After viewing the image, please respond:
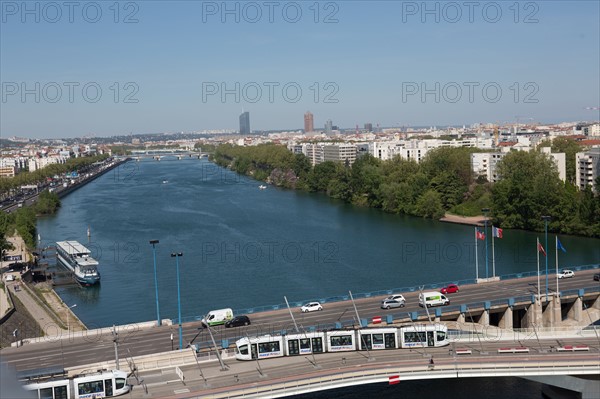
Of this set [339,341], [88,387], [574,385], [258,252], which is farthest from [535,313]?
[258,252]

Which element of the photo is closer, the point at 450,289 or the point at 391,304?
the point at 391,304

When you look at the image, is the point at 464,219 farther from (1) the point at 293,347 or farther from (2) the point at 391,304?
(1) the point at 293,347

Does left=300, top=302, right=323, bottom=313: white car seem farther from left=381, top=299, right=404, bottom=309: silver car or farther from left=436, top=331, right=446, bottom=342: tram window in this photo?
left=436, top=331, right=446, bottom=342: tram window

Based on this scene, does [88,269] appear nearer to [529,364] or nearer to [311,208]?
[529,364]

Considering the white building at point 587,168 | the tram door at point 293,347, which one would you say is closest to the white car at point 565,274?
the tram door at point 293,347

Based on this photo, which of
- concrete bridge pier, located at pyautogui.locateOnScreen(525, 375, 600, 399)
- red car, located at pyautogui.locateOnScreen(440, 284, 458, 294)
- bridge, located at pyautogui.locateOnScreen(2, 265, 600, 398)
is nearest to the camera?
bridge, located at pyautogui.locateOnScreen(2, 265, 600, 398)

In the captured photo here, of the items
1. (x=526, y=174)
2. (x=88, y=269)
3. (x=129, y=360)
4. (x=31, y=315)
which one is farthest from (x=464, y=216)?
(x=129, y=360)

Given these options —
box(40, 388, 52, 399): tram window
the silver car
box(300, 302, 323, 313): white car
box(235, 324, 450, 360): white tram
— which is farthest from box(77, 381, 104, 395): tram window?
the silver car
